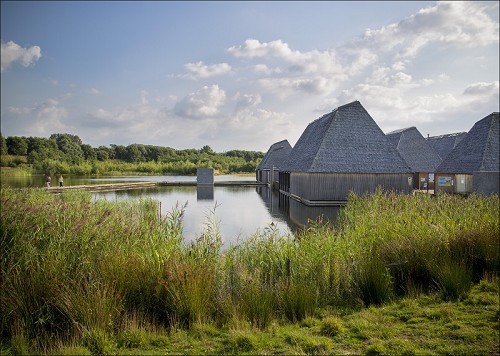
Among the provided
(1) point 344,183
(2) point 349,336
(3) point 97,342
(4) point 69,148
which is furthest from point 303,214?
(4) point 69,148

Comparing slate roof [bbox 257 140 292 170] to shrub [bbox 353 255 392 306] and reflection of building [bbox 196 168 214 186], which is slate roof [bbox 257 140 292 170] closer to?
reflection of building [bbox 196 168 214 186]

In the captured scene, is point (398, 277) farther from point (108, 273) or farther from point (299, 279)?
point (108, 273)

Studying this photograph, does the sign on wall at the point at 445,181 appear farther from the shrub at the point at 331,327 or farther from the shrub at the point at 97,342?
the shrub at the point at 97,342

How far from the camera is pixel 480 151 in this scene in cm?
1752

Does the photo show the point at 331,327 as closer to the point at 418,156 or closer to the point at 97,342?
the point at 97,342

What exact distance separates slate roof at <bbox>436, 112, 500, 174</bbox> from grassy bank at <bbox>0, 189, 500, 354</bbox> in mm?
13524

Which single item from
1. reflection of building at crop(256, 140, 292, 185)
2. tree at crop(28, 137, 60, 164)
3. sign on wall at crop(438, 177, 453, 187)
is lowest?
sign on wall at crop(438, 177, 453, 187)

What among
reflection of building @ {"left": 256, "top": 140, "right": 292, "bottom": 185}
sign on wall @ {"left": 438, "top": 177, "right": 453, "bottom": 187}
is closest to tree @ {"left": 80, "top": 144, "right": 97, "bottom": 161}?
reflection of building @ {"left": 256, "top": 140, "right": 292, "bottom": 185}

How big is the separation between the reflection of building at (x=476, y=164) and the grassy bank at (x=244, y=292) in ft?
43.2

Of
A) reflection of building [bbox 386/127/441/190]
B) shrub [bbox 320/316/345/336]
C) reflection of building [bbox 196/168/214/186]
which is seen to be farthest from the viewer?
reflection of building [bbox 196/168/214/186]

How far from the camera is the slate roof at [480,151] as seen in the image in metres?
17.0

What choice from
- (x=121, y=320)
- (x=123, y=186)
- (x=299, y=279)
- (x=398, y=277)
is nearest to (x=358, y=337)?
(x=299, y=279)

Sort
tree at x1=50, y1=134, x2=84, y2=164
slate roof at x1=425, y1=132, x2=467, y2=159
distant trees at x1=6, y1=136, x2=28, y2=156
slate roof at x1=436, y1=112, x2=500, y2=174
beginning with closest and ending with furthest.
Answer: slate roof at x1=436, y1=112, x2=500, y2=174
slate roof at x1=425, y1=132, x2=467, y2=159
distant trees at x1=6, y1=136, x2=28, y2=156
tree at x1=50, y1=134, x2=84, y2=164

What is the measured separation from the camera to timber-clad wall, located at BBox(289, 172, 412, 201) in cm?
1587
